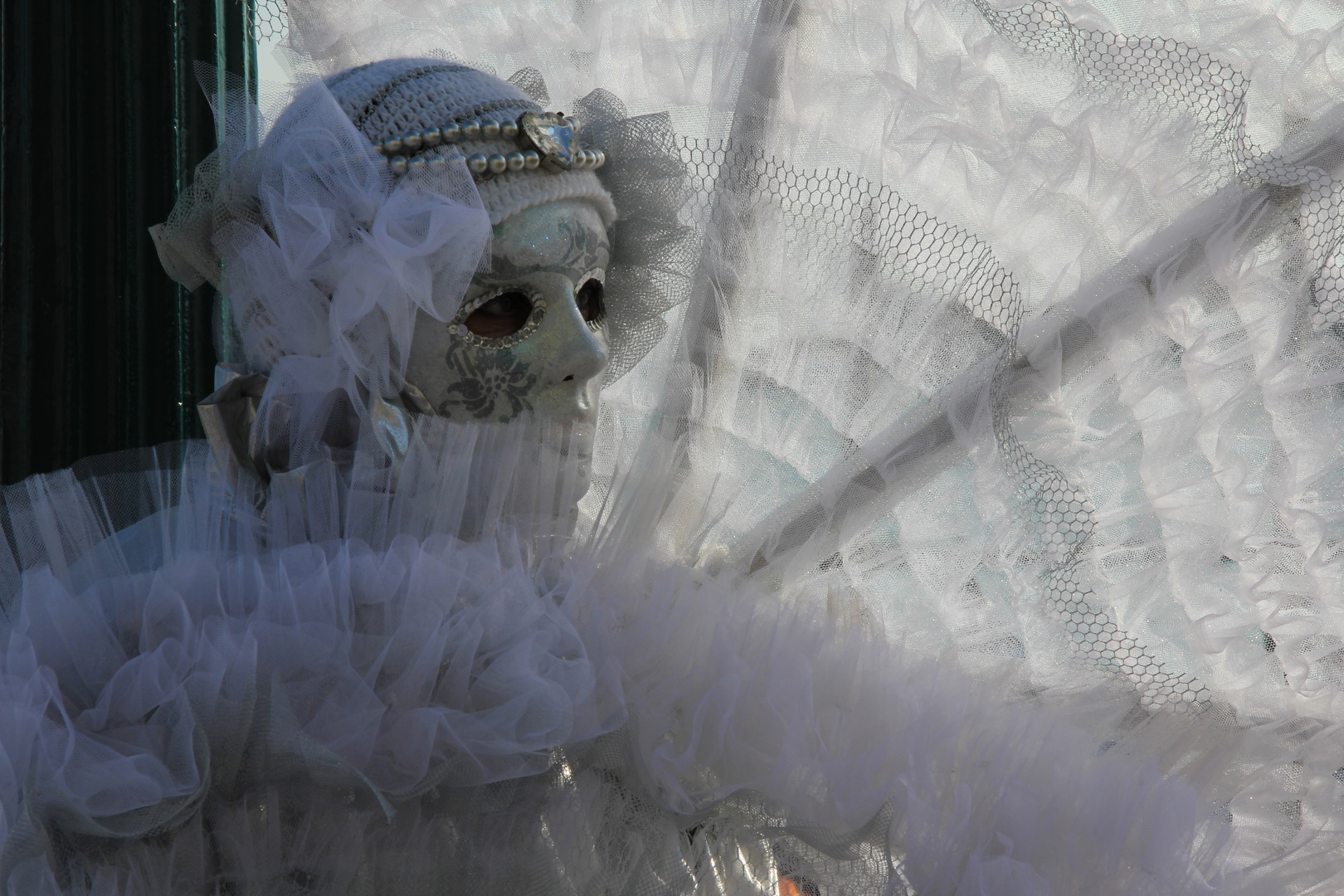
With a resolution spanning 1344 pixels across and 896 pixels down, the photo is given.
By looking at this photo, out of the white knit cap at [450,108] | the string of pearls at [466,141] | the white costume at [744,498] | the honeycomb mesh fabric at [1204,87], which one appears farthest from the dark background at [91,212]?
the honeycomb mesh fabric at [1204,87]

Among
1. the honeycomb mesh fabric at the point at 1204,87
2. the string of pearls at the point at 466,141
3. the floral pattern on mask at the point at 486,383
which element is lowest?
the floral pattern on mask at the point at 486,383

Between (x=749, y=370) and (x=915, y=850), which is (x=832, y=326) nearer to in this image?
(x=749, y=370)

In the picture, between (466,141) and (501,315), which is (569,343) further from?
(466,141)

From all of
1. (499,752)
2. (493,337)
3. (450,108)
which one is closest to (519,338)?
(493,337)

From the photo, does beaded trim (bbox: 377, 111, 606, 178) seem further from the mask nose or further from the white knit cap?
the mask nose

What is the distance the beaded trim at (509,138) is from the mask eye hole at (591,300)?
121 mm

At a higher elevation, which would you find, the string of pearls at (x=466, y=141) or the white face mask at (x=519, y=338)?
the string of pearls at (x=466, y=141)

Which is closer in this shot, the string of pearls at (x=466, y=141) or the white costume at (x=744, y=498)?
the white costume at (x=744, y=498)

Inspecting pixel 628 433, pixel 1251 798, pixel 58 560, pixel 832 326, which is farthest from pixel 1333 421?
pixel 58 560

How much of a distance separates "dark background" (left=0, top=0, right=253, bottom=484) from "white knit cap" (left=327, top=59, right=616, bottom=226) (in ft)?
1.94

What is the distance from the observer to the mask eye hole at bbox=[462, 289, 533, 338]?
1084mm

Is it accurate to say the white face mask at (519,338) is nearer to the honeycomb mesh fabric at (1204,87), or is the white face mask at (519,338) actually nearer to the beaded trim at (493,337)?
the beaded trim at (493,337)

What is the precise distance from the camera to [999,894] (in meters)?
0.77

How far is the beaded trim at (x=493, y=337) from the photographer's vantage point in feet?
3.51
